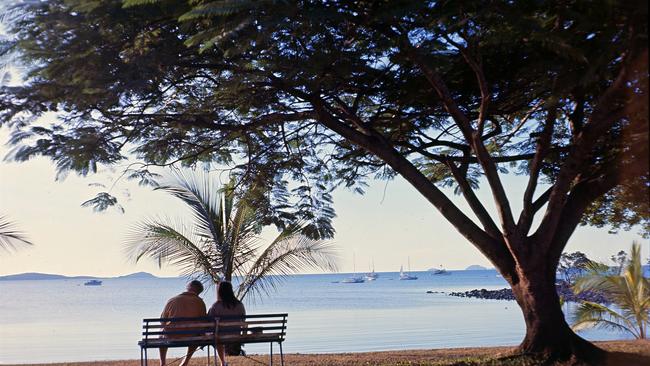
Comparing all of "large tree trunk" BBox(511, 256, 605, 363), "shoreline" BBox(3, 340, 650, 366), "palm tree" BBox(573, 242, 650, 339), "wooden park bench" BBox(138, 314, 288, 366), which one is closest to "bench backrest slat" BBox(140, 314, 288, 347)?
"wooden park bench" BBox(138, 314, 288, 366)

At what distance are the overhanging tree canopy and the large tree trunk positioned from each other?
0.02 metres

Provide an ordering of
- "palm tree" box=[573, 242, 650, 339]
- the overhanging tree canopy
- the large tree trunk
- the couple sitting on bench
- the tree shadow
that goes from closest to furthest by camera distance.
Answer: the overhanging tree canopy → the tree shadow → the large tree trunk → the couple sitting on bench → "palm tree" box=[573, 242, 650, 339]

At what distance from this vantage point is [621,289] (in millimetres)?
16469

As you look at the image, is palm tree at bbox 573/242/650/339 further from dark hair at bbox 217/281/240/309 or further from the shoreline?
dark hair at bbox 217/281/240/309

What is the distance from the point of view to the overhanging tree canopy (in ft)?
26.6

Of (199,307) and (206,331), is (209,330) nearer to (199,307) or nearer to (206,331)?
(206,331)

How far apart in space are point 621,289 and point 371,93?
25.7 feet

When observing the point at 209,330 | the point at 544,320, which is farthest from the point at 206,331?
the point at 544,320

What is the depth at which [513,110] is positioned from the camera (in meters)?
12.8

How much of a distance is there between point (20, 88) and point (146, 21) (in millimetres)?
1677

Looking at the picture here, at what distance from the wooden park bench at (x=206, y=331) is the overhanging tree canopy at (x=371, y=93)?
93.9 inches

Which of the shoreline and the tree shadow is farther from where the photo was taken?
the shoreline

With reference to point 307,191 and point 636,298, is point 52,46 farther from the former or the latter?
point 636,298

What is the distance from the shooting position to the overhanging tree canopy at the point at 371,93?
320 inches
